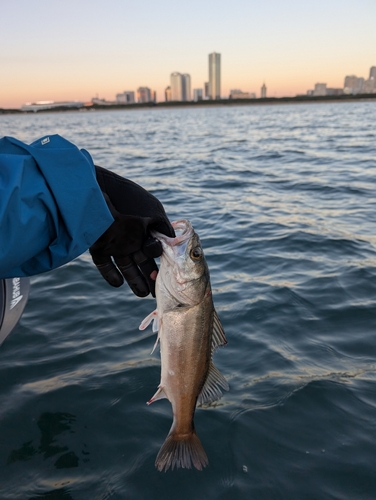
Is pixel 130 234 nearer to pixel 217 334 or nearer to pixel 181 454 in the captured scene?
pixel 217 334

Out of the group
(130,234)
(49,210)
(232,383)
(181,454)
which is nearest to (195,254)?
(130,234)

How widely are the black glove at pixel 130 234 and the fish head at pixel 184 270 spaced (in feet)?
0.31

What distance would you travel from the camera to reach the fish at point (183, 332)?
2.62 meters

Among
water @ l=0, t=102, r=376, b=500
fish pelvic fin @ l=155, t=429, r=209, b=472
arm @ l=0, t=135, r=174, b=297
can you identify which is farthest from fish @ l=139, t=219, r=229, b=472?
water @ l=0, t=102, r=376, b=500

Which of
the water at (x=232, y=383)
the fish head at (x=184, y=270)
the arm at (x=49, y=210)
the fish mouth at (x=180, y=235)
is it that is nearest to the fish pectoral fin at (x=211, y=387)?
the fish head at (x=184, y=270)

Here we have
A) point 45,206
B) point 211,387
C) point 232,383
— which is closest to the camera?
point 45,206

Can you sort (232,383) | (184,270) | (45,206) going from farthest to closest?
(232,383) < (184,270) < (45,206)

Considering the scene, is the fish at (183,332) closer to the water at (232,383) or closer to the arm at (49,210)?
the arm at (49,210)

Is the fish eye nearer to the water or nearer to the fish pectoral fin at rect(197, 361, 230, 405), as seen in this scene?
the fish pectoral fin at rect(197, 361, 230, 405)

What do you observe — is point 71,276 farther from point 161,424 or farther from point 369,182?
point 369,182

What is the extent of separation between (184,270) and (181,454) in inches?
45.7

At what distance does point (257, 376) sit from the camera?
13.1 ft

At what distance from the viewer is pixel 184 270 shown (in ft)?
8.57

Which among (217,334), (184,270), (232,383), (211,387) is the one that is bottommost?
(232,383)
